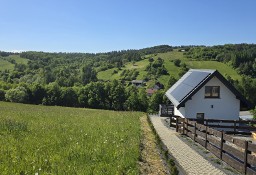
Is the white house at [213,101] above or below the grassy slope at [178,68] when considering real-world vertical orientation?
below

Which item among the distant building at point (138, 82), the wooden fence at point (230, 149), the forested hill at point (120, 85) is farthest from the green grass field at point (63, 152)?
the distant building at point (138, 82)

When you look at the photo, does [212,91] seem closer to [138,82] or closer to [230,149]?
[230,149]

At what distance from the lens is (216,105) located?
2995 cm

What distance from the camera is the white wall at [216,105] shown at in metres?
29.7

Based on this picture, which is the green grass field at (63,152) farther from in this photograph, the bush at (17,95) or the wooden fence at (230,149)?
the bush at (17,95)

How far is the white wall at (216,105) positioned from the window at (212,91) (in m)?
0.29

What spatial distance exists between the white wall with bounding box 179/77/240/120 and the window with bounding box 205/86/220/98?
29cm

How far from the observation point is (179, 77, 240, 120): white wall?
97.6 ft

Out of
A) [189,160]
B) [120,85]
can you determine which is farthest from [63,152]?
[120,85]

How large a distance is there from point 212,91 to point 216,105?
1.41m

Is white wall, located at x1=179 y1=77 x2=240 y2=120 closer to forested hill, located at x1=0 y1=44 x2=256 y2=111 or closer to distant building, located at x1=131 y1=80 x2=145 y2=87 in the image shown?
forested hill, located at x1=0 y1=44 x2=256 y2=111

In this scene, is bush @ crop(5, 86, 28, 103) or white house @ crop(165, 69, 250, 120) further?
bush @ crop(5, 86, 28, 103)

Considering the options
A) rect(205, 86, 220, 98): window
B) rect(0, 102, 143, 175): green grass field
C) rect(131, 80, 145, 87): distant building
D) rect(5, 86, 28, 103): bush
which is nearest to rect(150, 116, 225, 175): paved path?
rect(0, 102, 143, 175): green grass field

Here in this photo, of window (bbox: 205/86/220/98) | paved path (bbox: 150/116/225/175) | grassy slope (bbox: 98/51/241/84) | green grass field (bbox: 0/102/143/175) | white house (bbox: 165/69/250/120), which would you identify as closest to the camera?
green grass field (bbox: 0/102/143/175)
